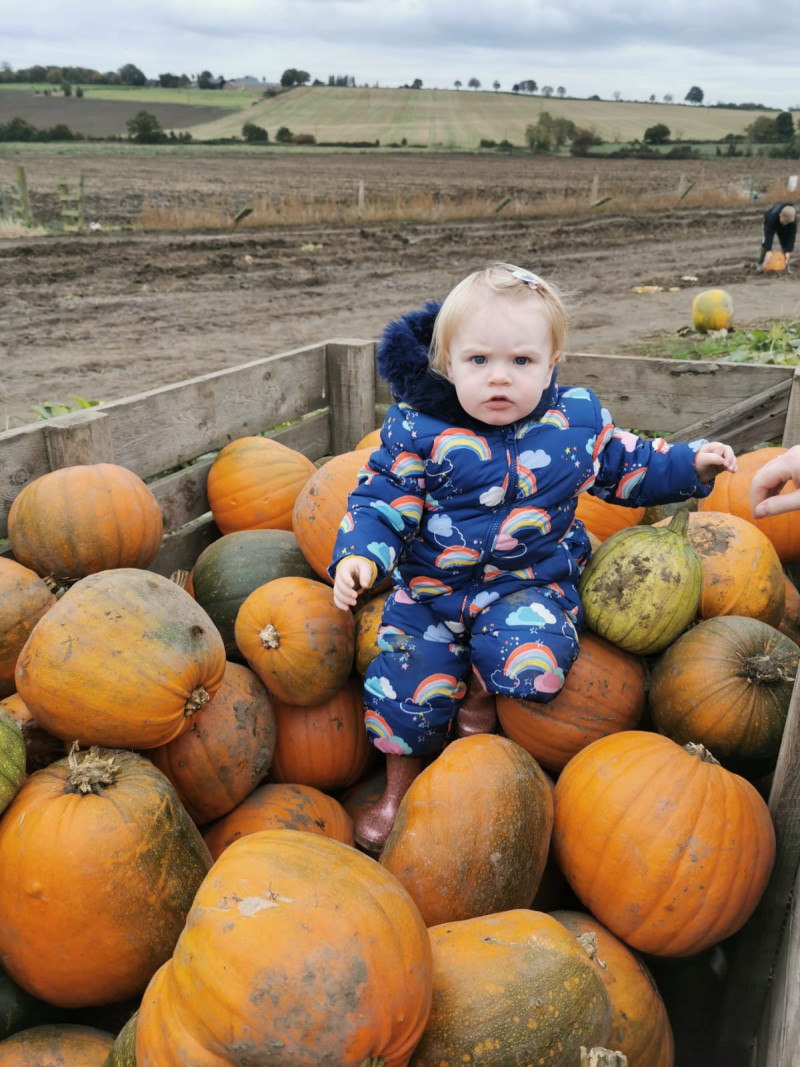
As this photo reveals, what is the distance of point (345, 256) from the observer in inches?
750

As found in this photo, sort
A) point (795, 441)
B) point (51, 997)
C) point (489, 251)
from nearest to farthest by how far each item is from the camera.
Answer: point (51, 997) < point (795, 441) < point (489, 251)

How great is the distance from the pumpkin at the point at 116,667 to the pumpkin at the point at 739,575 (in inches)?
67.0

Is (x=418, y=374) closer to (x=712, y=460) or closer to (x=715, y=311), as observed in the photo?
(x=712, y=460)

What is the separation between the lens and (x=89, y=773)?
2.19 meters

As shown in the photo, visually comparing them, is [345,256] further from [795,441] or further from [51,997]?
[51,997]

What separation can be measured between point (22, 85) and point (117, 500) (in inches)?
3671

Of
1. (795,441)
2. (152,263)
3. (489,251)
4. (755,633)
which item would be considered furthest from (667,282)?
(755,633)

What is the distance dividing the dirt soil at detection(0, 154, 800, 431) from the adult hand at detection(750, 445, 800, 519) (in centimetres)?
768

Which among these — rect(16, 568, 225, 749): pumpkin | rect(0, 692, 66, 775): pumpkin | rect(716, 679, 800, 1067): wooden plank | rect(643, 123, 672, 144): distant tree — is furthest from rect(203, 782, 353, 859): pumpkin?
rect(643, 123, 672, 144): distant tree

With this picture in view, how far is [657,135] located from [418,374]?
74431mm

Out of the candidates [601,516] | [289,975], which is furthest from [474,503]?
[289,975]

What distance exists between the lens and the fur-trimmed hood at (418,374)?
291 cm

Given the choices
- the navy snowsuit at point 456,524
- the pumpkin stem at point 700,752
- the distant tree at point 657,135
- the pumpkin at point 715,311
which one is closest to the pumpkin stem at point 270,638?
the navy snowsuit at point 456,524

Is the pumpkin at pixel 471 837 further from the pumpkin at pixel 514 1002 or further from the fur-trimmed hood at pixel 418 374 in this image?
the fur-trimmed hood at pixel 418 374
